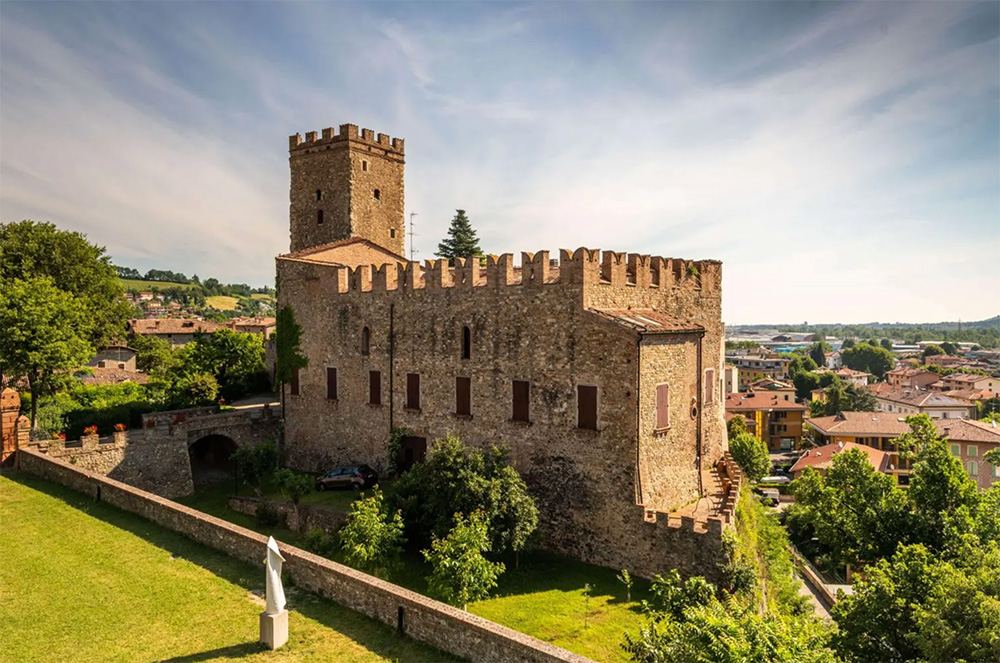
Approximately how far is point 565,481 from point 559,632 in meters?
5.18

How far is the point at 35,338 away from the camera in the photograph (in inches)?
987

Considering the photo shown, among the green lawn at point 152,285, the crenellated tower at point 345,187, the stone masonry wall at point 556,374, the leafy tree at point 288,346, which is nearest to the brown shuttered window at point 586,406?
the stone masonry wall at point 556,374

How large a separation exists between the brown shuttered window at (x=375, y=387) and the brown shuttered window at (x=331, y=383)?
2.42 m

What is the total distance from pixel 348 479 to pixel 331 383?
16.8 feet

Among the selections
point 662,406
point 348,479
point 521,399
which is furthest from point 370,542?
point 662,406

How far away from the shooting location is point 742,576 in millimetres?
15633

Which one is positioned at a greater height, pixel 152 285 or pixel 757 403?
pixel 152 285

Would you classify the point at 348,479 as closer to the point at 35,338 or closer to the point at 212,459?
the point at 212,459

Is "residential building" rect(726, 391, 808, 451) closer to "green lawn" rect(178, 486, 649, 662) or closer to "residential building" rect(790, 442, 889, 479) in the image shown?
"residential building" rect(790, 442, 889, 479)

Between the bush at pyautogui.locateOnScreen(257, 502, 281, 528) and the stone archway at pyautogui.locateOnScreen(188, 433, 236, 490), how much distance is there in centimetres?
778

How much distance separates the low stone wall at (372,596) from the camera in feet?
31.8

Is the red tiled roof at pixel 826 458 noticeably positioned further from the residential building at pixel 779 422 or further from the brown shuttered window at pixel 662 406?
the brown shuttered window at pixel 662 406

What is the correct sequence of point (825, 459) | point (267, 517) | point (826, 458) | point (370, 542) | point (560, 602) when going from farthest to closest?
point (826, 458) → point (825, 459) → point (267, 517) → point (560, 602) → point (370, 542)

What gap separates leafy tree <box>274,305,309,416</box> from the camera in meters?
28.3
